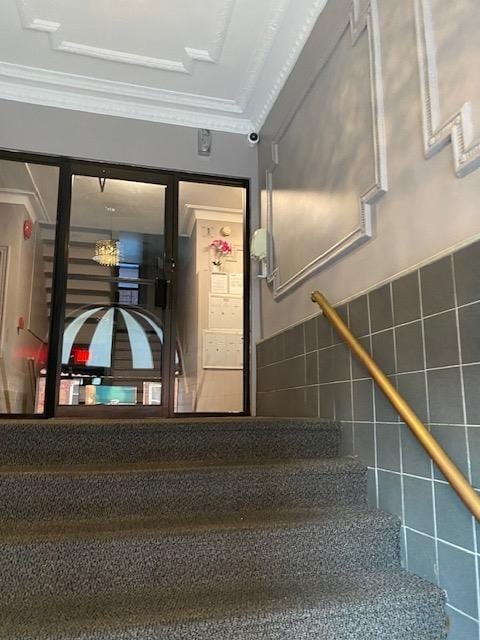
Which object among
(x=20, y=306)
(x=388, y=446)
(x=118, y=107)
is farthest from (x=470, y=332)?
(x=20, y=306)

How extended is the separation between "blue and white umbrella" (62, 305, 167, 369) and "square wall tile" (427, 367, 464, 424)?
254cm

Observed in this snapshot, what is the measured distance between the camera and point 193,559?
1.59 m

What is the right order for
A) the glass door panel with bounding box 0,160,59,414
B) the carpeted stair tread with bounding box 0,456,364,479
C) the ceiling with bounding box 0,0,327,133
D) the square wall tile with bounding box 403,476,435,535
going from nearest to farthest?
the square wall tile with bounding box 403,476,435,535 → the carpeted stair tread with bounding box 0,456,364,479 → the ceiling with bounding box 0,0,327,133 → the glass door panel with bounding box 0,160,59,414

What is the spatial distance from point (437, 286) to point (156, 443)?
1.31 m

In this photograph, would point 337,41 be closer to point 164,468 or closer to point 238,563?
point 164,468

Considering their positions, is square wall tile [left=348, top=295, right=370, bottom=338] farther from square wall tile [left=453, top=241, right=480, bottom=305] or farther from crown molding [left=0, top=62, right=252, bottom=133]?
crown molding [left=0, top=62, right=252, bottom=133]

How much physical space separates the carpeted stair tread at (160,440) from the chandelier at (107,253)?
201 centimetres

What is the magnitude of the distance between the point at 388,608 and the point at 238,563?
0.47 meters

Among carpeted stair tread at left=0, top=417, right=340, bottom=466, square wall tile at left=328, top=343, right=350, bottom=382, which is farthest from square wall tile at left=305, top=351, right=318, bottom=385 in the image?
carpeted stair tread at left=0, top=417, right=340, bottom=466

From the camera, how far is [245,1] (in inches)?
114

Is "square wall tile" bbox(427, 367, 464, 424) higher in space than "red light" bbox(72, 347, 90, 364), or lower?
lower

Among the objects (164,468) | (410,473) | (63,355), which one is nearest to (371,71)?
(410,473)

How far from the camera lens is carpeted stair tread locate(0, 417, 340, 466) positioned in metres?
2.06

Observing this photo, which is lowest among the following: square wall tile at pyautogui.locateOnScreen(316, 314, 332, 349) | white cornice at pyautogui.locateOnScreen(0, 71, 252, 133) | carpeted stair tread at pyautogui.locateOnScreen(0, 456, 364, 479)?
carpeted stair tread at pyautogui.locateOnScreen(0, 456, 364, 479)
